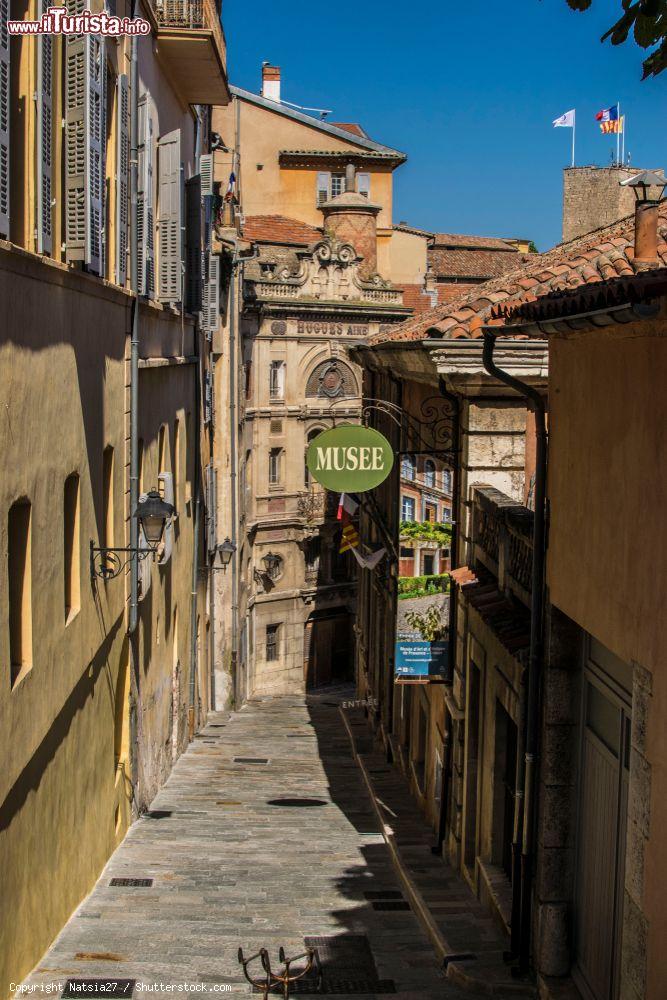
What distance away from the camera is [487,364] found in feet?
36.5

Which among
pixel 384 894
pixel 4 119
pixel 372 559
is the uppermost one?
pixel 4 119

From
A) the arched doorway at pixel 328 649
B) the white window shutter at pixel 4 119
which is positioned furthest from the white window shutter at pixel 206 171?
the arched doorway at pixel 328 649

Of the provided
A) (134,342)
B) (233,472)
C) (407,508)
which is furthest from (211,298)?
(134,342)

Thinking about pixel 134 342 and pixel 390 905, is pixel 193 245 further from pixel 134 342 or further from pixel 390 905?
pixel 390 905

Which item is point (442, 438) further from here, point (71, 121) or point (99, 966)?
point (99, 966)

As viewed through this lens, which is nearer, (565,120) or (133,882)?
(133,882)

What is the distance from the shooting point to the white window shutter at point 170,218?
56.7ft

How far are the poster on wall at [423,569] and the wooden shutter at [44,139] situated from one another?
621cm

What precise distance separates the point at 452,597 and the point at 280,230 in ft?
109

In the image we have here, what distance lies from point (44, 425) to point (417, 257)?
42250 mm

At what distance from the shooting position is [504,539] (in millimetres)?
11898

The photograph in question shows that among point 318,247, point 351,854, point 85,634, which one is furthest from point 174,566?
point 318,247

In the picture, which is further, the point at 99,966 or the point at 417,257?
the point at 417,257

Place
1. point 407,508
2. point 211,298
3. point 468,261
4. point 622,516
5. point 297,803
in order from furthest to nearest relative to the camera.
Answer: point 468,261
point 211,298
point 297,803
point 407,508
point 622,516
